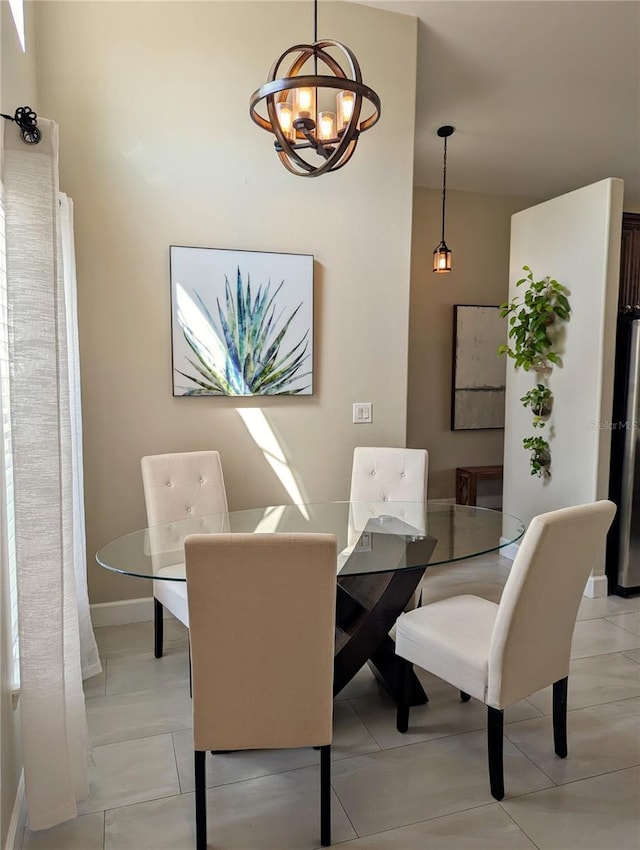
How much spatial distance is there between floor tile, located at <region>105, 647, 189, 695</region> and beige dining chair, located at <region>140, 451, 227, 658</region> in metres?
0.07

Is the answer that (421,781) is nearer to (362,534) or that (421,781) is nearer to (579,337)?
(362,534)

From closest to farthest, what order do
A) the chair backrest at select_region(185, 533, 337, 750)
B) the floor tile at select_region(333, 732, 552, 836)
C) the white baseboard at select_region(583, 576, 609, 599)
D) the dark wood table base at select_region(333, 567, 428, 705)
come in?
the chair backrest at select_region(185, 533, 337, 750) → the floor tile at select_region(333, 732, 552, 836) → the dark wood table base at select_region(333, 567, 428, 705) → the white baseboard at select_region(583, 576, 609, 599)

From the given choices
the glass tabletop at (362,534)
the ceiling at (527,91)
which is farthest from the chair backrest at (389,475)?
the ceiling at (527,91)

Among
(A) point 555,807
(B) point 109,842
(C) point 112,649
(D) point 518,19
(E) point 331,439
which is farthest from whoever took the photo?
(E) point 331,439

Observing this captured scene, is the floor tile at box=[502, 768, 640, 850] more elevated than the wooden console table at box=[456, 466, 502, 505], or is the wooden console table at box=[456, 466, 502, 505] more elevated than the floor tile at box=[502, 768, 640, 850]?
the wooden console table at box=[456, 466, 502, 505]

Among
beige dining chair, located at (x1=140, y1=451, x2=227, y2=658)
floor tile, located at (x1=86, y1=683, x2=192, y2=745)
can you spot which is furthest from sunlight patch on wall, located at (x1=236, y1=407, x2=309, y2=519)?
floor tile, located at (x1=86, y1=683, x2=192, y2=745)

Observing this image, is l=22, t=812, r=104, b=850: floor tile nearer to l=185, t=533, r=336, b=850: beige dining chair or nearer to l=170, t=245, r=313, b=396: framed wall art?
l=185, t=533, r=336, b=850: beige dining chair

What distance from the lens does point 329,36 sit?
3223 mm

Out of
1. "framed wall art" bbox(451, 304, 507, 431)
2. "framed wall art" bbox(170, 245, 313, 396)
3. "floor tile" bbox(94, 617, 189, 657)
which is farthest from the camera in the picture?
"framed wall art" bbox(451, 304, 507, 431)

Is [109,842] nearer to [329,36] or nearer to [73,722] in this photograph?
[73,722]

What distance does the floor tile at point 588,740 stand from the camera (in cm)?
204

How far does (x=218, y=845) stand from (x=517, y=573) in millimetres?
1193

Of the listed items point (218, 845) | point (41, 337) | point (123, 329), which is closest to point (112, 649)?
point (218, 845)

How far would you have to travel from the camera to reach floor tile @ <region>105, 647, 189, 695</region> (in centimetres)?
257
